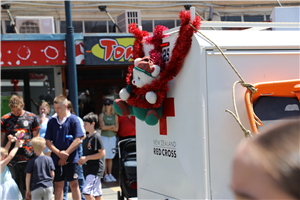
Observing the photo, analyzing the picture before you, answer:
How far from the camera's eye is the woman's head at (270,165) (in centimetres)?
89

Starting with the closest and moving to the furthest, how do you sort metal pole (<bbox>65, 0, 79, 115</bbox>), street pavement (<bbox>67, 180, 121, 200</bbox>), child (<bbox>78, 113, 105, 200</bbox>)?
child (<bbox>78, 113, 105, 200</bbox>), street pavement (<bbox>67, 180, 121, 200</bbox>), metal pole (<bbox>65, 0, 79, 115</bbox>)

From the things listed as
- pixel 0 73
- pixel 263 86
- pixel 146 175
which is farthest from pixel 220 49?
pixel 0 73

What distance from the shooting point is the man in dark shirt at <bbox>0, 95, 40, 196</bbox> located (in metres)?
5.66

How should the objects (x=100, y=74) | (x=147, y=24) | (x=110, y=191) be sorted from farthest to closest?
(x=147, y=24)
(x=100, y=74)
(x=110, y=191)

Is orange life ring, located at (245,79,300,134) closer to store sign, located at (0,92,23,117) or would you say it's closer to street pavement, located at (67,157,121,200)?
street pavement, located at (67,157,121,200)

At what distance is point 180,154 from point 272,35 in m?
1.44

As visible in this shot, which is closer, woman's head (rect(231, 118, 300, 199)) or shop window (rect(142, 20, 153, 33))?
woman's head (rect(231, 118, 300, 199))

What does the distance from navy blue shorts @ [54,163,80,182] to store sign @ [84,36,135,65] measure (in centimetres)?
353

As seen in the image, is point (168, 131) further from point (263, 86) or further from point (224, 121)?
point (263, 86)

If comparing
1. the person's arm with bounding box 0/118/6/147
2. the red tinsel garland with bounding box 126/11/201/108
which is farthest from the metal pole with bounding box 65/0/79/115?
the red tinsel garland with bounding box 126/11/201/108

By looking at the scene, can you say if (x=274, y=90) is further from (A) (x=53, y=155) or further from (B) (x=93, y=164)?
(A) (x=53, y=155)

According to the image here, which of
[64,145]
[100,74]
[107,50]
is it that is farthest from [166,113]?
[100,74]

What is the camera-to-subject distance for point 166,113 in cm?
341

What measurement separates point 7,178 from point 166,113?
133 inches
